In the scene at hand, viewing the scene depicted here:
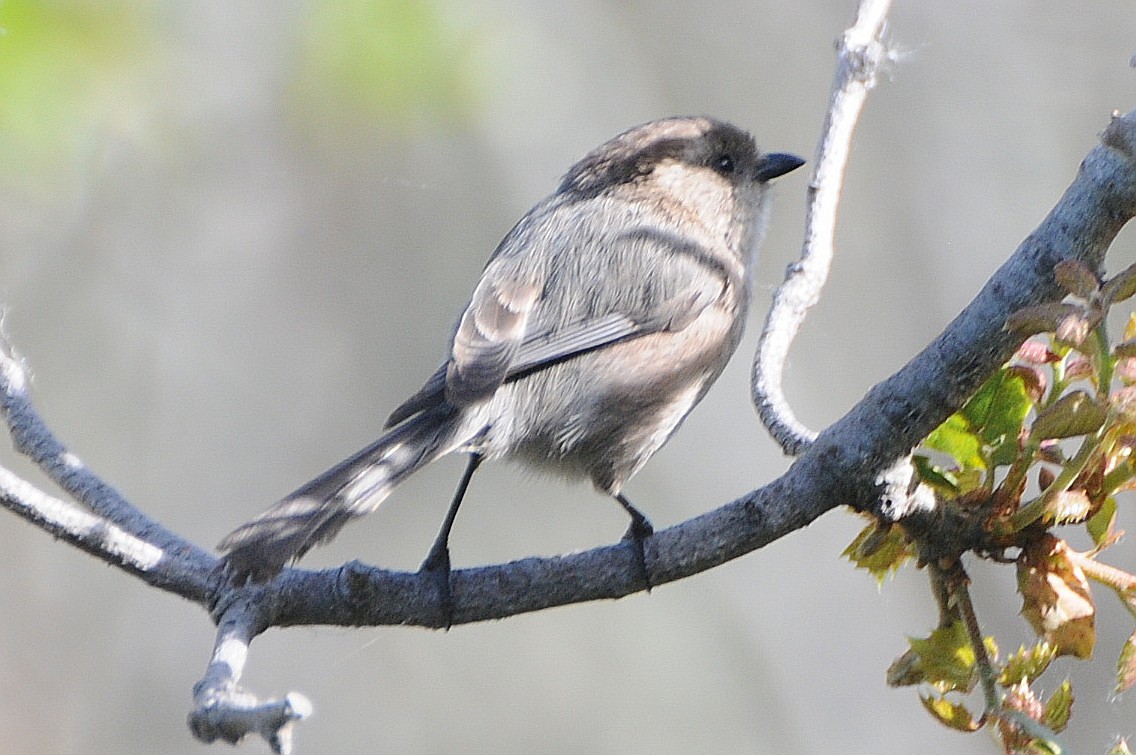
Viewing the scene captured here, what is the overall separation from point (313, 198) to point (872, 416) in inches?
160

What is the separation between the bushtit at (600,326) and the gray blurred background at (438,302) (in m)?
0.76

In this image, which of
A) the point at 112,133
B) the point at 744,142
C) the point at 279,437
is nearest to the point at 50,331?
the point at 279,437

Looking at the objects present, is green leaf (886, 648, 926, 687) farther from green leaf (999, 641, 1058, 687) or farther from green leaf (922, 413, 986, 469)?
green leaf (922, 413, 986, 469)

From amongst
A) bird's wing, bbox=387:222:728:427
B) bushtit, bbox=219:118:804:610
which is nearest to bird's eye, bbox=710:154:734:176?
bushtit, bbox=219:118:804:610

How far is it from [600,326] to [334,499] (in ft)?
3.55

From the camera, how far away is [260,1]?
4922 millimetres

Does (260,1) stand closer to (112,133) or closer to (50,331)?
(112,133)

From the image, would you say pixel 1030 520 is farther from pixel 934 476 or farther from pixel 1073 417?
pixel 1073 417

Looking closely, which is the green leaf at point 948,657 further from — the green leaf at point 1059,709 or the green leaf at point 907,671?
the green leaf at point 1059,709

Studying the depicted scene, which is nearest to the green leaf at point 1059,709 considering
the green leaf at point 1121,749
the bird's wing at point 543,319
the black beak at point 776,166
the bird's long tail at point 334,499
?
the green leaf at point 1121,749

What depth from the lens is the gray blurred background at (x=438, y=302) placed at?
4406mm

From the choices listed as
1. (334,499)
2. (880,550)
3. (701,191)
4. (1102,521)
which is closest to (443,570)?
(334,499)

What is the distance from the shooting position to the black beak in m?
3.96

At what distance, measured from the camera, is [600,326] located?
3.25 meters
